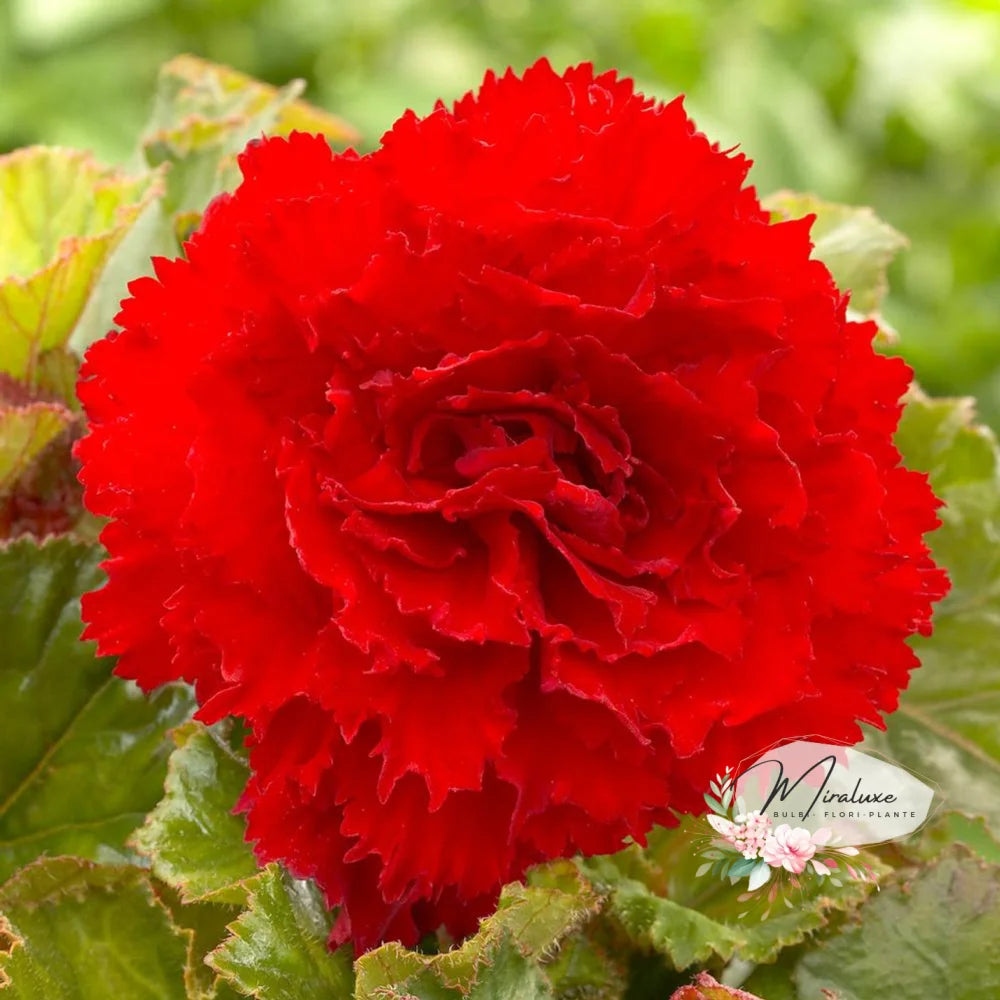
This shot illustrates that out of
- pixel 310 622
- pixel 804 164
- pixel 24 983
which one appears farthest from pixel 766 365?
pixel 804 164

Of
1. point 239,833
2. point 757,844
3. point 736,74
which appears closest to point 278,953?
point 239,833

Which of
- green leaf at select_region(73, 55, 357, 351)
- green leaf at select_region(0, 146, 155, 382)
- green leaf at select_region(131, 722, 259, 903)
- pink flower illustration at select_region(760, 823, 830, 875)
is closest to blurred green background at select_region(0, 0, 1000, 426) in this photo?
green leaf at select_region(73, 55, 357, 351)

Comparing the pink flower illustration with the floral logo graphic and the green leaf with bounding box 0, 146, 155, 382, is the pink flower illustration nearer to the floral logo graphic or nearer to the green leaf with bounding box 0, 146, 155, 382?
the floral logo graphic

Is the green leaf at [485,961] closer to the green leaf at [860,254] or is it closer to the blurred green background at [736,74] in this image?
the green leaf at [860,254]

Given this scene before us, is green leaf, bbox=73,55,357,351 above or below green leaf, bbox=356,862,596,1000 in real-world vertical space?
above

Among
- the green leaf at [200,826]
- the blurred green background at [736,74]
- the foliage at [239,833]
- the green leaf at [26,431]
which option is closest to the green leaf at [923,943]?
the foliage at [239,833]

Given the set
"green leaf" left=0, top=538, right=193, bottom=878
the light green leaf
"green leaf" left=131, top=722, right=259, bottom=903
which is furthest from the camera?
the light green leaf

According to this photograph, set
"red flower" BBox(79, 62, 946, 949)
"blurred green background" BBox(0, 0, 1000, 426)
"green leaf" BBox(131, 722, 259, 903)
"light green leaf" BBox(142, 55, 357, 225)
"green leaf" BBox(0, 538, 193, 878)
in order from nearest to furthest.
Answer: "red flower" BBox(79, 62, 946, 949)
"green leaf" BBox(131, 722, 259, 903)
"green leaf" BBox(0, 538, 193, 878)
"light green leaf" BBox(142, 55, 357, 225)
"blurred green background" BBox(0, 0, 1000, 426)
